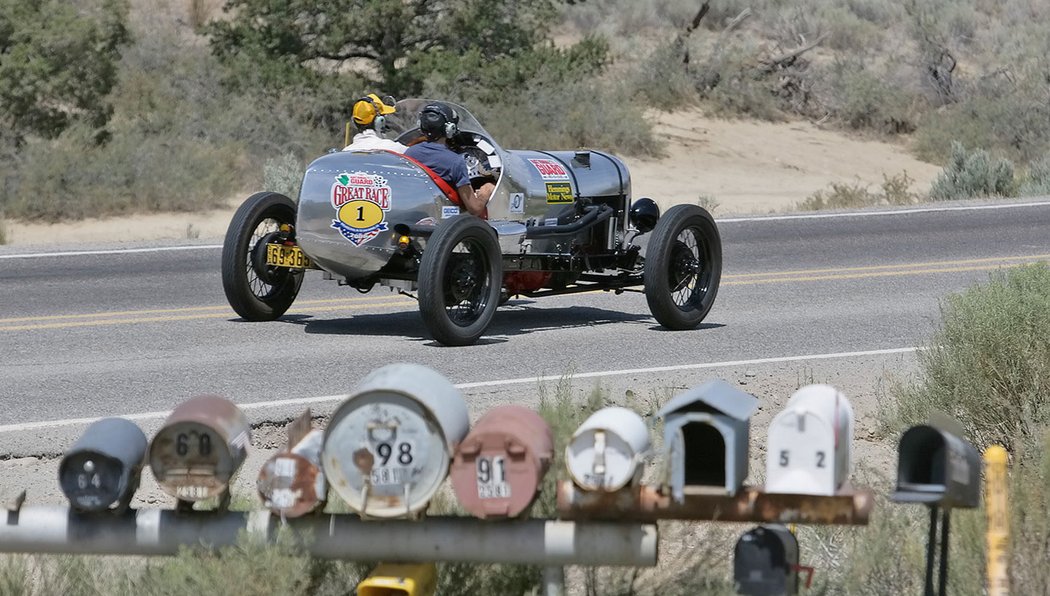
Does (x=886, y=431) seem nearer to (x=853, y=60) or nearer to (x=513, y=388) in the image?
(x=513, y=388)

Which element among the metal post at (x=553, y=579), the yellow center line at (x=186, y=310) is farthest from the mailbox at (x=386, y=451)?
the yellow center line at (x=186, y=310)

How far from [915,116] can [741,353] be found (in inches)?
884

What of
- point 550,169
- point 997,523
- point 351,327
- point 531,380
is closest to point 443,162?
point 550,169

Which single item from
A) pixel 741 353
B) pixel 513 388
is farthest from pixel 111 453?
pixel 741 353

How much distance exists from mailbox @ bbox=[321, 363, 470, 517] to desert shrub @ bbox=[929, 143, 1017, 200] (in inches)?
726

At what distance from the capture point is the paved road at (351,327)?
29.5 ft

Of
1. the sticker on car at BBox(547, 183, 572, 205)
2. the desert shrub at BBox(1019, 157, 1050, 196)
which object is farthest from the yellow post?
the desert shrub at BBox(1019, 157, 1050, 196)

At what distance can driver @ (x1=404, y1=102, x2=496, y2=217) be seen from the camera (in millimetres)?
9969

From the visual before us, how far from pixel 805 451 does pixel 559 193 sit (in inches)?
255

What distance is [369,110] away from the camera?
10.2m

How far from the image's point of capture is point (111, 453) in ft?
15.3

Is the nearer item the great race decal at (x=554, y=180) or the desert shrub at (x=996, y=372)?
the desert shrub at (x=996, y=372)

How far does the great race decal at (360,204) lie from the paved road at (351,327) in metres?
0.78

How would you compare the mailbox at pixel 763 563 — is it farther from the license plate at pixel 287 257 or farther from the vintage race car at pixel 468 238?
the license plate at pixel 287 257
